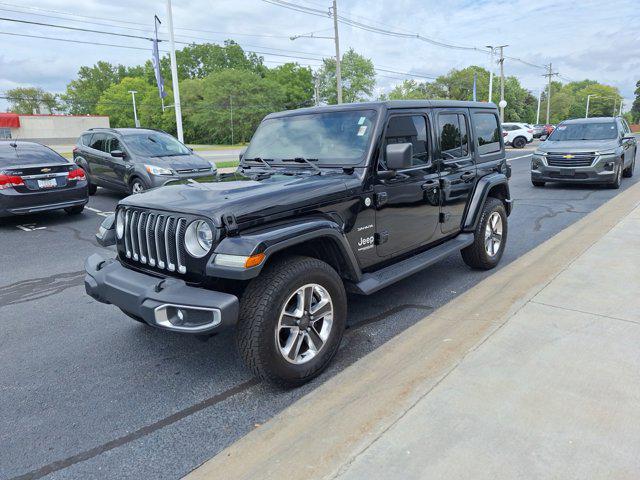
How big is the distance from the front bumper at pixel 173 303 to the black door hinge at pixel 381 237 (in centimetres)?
146

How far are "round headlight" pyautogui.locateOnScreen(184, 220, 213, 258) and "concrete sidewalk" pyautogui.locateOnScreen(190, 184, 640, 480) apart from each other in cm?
107

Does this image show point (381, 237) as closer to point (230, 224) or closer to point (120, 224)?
point (230, 224)

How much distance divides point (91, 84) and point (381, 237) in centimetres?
13234

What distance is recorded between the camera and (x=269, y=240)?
9.10 feet

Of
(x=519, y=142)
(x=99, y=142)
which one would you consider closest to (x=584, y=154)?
(x=99, y=142)

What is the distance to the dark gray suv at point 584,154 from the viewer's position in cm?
1102

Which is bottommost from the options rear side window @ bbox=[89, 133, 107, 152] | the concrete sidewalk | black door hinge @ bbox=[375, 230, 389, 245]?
the concrete sidewalk

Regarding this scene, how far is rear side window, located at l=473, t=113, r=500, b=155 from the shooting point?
5.26 m

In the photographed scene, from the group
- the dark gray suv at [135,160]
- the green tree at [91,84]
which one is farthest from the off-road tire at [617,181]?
the green tree at [91,84]

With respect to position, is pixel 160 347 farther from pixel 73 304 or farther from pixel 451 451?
pixel 451 451

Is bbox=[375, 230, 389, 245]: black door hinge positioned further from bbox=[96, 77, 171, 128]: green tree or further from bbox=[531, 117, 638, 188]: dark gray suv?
bbox=[96, 77, 171, 128]: green tree

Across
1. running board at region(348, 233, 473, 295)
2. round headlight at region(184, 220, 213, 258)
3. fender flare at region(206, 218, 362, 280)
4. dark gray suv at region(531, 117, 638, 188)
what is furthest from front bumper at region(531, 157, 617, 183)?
round headlight at region(184, 220, 213, 258)

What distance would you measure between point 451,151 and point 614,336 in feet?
7.22

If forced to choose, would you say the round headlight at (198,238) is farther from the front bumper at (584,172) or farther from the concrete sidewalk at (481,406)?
the front bumper at (584,172)
